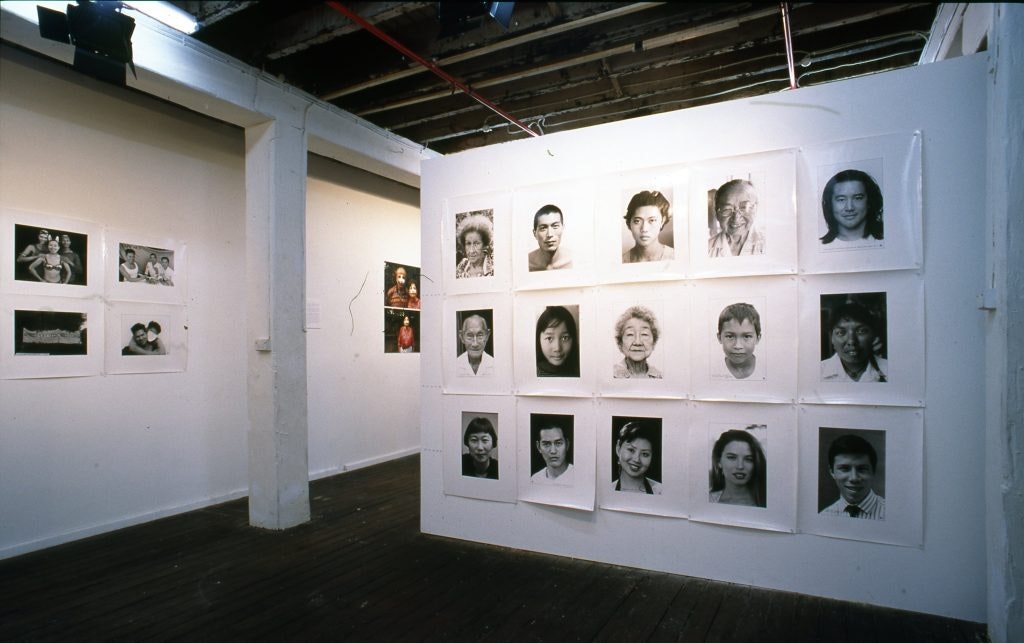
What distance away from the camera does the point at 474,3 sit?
264 cm

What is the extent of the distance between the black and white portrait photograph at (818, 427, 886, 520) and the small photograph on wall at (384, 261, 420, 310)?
4.68m

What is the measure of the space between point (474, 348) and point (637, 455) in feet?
4.04

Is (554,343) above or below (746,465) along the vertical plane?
above

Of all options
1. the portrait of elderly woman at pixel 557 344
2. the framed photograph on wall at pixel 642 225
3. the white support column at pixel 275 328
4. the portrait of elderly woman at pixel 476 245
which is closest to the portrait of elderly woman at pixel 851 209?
the framed photograph on wall at pixel 642 225

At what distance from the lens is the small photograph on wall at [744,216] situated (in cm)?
290

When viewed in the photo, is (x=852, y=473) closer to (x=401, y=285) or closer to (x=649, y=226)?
(x=649, y=226)

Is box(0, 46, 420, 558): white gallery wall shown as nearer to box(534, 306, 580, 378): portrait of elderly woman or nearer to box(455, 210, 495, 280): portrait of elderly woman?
box(455, 210, 495, 280): portrait of elderly woman

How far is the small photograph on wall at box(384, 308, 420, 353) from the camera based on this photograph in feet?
20.8

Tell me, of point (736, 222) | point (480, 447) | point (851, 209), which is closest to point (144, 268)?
point (480, 447)

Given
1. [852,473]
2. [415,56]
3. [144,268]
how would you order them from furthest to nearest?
[144,268] → [415,56] → [852,473]

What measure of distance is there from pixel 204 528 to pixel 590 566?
2.76 metres

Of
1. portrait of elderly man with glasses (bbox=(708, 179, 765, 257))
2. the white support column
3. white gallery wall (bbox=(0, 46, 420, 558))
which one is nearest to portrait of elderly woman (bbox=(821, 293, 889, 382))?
portrait of elderly man with glasses (bbox=(708, 179, 765, 257))

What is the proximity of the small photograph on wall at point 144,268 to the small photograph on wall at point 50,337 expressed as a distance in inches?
9.9

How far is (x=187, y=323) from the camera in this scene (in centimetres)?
449
